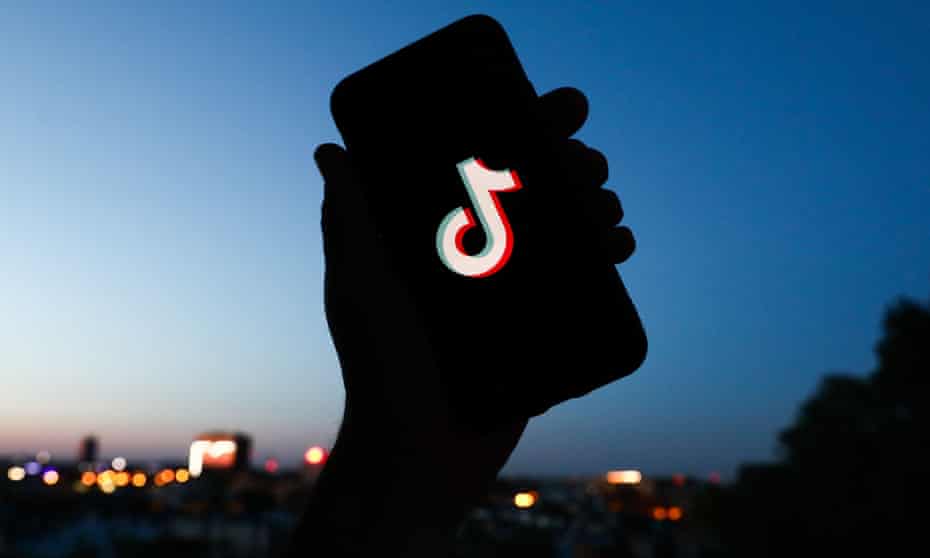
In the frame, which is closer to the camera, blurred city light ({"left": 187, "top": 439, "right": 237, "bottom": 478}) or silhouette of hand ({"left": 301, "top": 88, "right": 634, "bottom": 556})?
silhouette of hand ({"left": 301, "top": 88, "right": 634, "bottom": 556})

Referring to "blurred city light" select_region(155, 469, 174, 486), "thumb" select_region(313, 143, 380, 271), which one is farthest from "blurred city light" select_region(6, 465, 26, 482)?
"thumb" select_region(313, 143, 380, 271)

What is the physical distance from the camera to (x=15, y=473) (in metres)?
68.4

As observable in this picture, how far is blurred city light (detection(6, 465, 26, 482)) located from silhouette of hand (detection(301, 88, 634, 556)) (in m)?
75.4

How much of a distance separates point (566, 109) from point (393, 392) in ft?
3.47

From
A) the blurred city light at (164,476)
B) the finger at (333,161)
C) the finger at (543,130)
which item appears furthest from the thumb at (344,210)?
the blurred city light at (164,476)

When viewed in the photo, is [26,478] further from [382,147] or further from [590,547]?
[382,147]

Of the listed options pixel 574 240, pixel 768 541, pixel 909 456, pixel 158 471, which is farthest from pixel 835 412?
pixel 158 471

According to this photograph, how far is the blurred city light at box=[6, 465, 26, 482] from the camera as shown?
66700 mm

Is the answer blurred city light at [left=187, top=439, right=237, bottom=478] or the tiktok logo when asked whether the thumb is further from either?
blurred city light at [left=187, top=439, right=237, bottom=478]

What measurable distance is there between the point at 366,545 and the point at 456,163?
3.65ft

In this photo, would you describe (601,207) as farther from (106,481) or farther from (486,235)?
(106,481)

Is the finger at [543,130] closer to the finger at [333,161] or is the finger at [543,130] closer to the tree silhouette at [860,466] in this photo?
the finger at [333,161]

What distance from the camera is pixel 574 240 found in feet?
7.12

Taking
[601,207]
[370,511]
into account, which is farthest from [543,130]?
[370,511]
